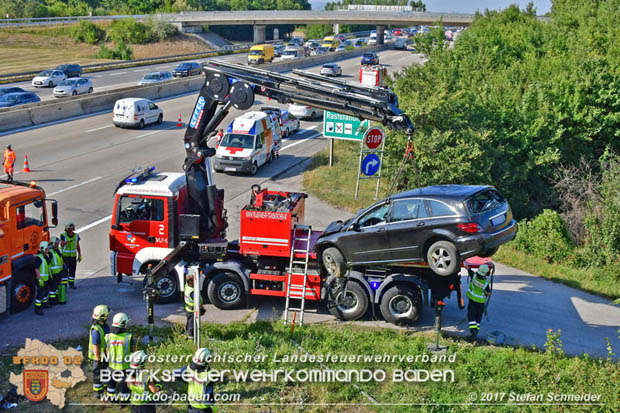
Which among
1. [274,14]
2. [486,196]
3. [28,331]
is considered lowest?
[28,331]

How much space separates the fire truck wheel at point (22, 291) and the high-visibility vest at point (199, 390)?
6.16 metres

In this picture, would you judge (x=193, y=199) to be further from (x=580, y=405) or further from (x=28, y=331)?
(x=580, y=405)

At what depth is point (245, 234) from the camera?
13.1m

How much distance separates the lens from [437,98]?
22.4 metres

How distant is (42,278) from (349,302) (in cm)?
654

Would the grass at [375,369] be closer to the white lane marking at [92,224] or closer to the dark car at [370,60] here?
the white lane marking at [92,224]

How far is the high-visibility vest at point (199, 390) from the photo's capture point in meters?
8.64

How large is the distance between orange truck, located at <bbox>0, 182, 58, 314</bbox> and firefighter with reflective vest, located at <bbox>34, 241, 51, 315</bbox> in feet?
1.11

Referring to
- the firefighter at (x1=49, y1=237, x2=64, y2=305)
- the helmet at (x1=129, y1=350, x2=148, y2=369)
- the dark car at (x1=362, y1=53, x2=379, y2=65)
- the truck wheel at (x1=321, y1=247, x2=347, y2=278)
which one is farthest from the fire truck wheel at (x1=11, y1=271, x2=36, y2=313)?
the dark car at (x1=362, y1=53, x2=379, y2=65)

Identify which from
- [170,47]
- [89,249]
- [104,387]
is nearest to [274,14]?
[170,47]

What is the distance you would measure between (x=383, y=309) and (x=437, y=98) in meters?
11.8

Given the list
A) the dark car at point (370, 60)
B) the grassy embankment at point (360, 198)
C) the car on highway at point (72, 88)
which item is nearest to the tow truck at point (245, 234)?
the grassy embankment at point (360, 198)

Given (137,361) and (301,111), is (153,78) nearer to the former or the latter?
(301,111)

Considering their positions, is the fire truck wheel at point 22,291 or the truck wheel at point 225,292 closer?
the fire truck wheel at point 22,291
